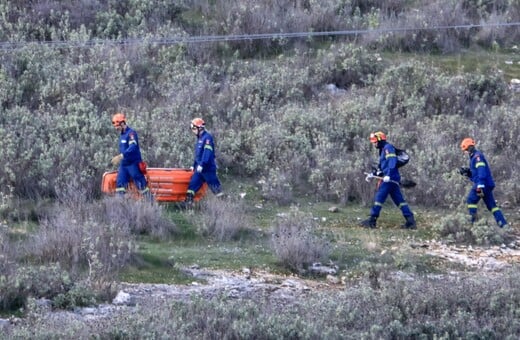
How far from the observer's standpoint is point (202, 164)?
16.8m

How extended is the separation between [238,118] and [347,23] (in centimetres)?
620

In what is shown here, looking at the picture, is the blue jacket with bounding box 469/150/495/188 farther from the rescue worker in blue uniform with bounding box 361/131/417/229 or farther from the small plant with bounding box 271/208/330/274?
the small plant with bounding box 271/208/330/274

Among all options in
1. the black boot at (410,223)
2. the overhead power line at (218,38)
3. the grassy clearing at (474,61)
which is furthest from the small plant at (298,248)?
the grassy clearing at (474,61)

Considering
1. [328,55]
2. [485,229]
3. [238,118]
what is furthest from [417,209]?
[328,55]

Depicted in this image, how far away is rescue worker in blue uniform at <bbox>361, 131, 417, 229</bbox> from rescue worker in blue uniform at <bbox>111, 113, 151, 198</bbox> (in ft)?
11.8

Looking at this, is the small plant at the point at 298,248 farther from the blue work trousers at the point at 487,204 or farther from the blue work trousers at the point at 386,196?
the blue work trousers at the point at 487,204

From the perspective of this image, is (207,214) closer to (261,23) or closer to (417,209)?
(417,209)

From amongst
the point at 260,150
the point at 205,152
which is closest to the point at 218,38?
the point at 260,150

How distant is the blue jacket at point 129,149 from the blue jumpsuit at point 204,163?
98 cm

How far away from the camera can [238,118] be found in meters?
20.7

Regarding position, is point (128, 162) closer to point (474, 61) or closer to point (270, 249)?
point (270, 249)

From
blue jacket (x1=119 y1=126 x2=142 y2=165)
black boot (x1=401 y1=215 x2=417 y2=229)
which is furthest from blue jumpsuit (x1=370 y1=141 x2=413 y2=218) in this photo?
blue jacket (x1=119 y1=126 x2=142 y2=165)

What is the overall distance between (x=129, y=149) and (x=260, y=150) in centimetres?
360

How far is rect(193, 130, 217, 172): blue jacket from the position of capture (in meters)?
16.8
